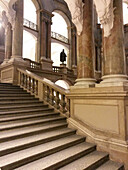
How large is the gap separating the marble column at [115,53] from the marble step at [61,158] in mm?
1410

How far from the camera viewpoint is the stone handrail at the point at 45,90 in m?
4.46

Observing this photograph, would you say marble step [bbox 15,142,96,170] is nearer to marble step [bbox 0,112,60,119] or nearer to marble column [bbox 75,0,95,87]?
marble step [bbox 0,112,60,119]

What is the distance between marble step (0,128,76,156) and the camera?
2498 millimetres

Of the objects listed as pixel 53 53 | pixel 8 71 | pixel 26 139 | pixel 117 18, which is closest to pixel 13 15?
pixel 8 71

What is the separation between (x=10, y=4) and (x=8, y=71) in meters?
3.20

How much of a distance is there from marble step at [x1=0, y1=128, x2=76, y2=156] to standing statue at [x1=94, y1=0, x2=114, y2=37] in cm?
248

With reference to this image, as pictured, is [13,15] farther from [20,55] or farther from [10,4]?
[20,55]

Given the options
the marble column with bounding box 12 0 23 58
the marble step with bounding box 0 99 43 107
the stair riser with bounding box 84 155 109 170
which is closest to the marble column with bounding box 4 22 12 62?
the marble column with bounding box 12 0 23 58

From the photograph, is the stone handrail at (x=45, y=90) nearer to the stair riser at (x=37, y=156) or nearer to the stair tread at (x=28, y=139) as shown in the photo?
the stair tread at (x=28, y=139)

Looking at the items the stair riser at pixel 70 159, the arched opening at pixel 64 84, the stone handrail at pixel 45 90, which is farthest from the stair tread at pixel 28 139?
the arched opening at pixel 64 84

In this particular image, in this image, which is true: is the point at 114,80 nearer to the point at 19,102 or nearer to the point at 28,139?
the point at 28,139

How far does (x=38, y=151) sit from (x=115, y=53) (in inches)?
98.7

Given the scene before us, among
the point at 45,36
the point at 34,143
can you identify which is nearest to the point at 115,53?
the point at 34,143

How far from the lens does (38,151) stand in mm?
2596
